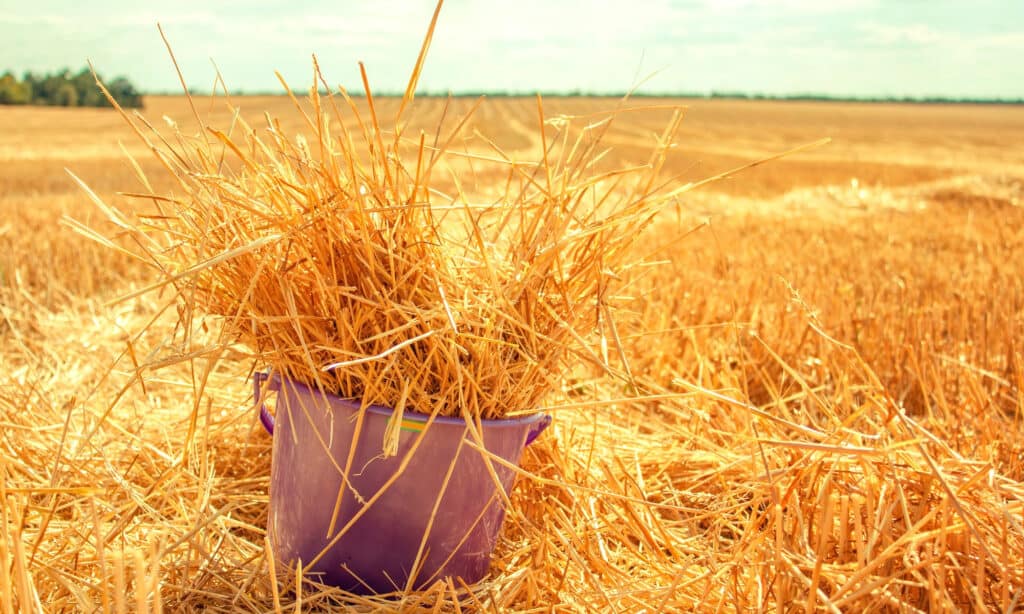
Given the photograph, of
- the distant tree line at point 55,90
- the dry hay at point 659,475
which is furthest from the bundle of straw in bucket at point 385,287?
the distant tree line at point 55,90

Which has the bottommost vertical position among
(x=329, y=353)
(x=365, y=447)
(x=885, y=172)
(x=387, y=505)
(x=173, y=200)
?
(x=885, y=172)

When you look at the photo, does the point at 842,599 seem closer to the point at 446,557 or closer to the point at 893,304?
the point at 446,557

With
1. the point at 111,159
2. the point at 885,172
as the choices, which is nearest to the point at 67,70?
the point at 111,159

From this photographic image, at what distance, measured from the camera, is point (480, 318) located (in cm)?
133

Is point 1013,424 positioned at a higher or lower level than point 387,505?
lower

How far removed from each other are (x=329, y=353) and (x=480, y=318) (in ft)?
0.86

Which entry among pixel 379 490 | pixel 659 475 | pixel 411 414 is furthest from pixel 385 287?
pixel 659 475

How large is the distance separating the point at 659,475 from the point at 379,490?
862 mm

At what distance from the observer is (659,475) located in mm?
1939

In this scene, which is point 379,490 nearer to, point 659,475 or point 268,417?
point 268,417

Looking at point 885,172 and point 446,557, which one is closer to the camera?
point 446,557

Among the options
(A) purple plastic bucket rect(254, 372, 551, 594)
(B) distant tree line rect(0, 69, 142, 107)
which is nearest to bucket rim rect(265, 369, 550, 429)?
(A) purple plastic bucket rect(254, 372, 551, 594)

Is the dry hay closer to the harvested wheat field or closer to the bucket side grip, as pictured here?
the harvested wheat field

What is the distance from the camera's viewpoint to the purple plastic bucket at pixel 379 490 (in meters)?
1.30
